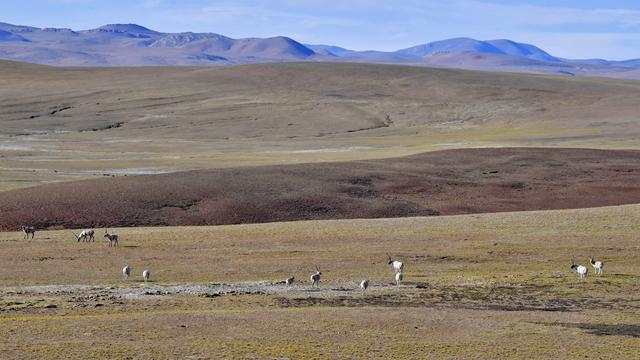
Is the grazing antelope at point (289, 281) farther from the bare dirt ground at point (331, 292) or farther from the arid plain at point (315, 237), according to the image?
the bare dirt ground at point (331, 292)

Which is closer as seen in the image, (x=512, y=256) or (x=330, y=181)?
→ (x=512, y=256)

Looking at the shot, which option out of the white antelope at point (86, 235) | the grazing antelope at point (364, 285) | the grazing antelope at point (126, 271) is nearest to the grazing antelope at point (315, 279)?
the grazing antelope at point (364, 285)

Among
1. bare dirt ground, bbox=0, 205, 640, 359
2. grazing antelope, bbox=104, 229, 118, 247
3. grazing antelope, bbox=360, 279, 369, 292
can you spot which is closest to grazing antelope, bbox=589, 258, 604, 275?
bare dirt ground, bbox=0, 205, 640, 359

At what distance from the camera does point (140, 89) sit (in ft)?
499

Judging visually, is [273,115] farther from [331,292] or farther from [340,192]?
[331,292]

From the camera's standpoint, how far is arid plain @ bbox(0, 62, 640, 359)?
940 inches

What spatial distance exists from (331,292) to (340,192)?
29.9 m

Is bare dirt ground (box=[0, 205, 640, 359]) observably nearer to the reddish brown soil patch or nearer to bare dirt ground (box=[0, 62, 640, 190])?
the reddish brown soil patch

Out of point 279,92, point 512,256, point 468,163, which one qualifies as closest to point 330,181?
point 468,163

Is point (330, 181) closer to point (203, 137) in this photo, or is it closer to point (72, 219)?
point (72, 219)

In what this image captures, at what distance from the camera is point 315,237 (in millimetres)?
44062

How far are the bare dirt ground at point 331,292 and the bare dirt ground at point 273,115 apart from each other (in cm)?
2579

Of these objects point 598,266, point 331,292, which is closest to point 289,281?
point 331,292

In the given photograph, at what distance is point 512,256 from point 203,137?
7698 cm
